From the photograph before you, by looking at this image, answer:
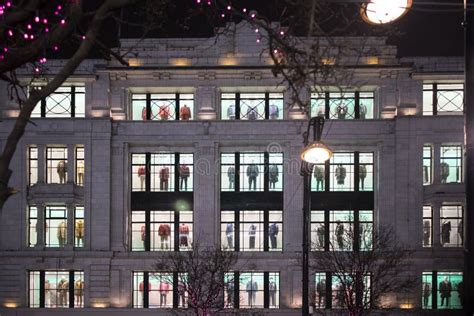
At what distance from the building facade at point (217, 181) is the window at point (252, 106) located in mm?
133

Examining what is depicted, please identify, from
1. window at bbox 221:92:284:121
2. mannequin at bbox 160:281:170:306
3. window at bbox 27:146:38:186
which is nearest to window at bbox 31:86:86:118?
window at bbox 27:146:38:186

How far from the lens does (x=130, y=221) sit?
41.1 meters

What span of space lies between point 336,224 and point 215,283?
9.94m

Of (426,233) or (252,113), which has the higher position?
(252,113)

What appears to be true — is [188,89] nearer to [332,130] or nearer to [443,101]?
[332,130]

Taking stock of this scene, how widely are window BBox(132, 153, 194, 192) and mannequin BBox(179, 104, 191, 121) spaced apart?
2.40 metres

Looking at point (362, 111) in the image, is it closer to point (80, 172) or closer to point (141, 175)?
point (141, 175)

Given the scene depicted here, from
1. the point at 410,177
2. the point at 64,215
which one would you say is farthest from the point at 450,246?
the point at 64,215

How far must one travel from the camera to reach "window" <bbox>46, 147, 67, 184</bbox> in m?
41.0

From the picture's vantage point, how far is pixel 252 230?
40.9 meters

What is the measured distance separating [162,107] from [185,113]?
156cm

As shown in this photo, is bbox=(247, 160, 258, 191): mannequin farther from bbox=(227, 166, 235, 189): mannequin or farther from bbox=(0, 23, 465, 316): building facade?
bbox=(227, 166, 235, 189): mannequin

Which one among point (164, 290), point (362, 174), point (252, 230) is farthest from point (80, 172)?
point (362, 174)

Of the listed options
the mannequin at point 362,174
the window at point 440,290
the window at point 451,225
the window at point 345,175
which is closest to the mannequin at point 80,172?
the window at point 345,175
